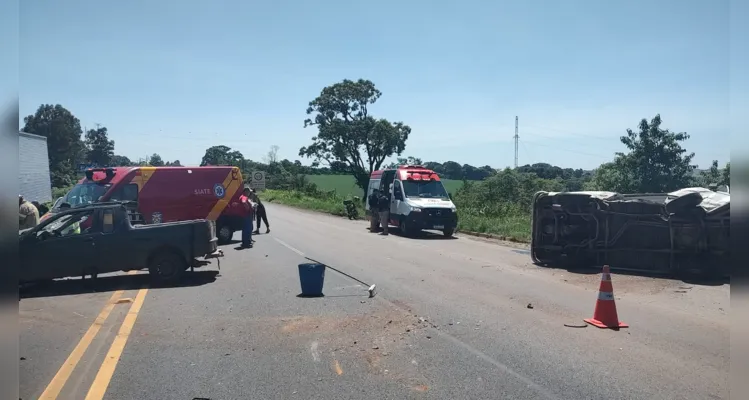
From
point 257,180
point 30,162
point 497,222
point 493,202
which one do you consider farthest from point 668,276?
point 257,180

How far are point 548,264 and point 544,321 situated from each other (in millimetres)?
6434

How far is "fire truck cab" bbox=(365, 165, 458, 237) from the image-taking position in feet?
76.2

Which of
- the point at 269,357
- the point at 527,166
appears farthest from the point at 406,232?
the point at 527,166

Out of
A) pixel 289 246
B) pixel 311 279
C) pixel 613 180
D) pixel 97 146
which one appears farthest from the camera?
pixel 97 146

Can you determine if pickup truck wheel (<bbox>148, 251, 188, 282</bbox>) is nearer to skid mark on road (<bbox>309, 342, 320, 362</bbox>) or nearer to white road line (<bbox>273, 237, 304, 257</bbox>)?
white road line (<bbox>273, 237, 304, 257</bbox>)

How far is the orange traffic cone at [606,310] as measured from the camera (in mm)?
8195

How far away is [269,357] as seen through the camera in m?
6.75

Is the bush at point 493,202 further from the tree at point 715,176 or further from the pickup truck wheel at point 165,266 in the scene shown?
the pickup truck wheel at point 165,266

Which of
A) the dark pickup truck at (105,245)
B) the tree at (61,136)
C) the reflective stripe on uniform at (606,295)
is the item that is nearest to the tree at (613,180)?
the reflective stripe on uniform at (606,295)

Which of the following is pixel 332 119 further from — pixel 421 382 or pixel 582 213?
pixel 421 382

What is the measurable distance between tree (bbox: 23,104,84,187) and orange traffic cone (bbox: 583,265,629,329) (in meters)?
30.4

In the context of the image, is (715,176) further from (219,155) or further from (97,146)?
(219,155)

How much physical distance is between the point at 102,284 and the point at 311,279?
4.74 meters

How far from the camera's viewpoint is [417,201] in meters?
23.8
